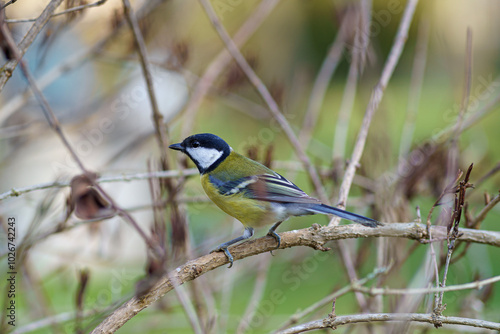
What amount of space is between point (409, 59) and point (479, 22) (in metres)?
1.28

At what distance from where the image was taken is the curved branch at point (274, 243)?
1399 millimetres

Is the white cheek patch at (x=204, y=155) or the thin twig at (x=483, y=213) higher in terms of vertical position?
the white cheek patch at (x=204, y=155)

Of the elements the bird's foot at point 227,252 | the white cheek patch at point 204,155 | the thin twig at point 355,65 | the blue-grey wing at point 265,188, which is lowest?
the bird's foot at point 227,252

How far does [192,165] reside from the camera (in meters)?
3.47

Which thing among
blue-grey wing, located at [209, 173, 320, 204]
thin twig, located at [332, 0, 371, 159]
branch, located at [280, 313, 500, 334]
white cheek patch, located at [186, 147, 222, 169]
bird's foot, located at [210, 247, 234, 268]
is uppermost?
thin twig, located at [332, 0, 371, 159]

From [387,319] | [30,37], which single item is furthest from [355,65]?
[30,37]

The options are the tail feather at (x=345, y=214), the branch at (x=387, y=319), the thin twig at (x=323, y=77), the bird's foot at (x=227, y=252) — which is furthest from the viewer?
the thin twig at (x=323, y=77)

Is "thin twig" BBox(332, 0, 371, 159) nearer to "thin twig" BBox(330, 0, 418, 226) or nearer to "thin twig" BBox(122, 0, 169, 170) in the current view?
"thin twig" BBox(330, 0, 418, 226)

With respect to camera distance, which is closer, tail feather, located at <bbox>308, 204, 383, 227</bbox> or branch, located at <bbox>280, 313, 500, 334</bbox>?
branch, located at <bbox>280, 313, 500, 334</bbox>

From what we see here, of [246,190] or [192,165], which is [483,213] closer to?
[246,190]

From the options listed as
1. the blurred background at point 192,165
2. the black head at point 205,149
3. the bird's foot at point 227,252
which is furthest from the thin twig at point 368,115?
the black head at point 205,149

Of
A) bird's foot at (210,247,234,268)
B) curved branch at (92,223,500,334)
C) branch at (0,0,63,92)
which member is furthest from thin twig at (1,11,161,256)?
bird's foot at (210,247,234,268)

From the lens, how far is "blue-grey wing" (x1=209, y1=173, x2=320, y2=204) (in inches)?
74.2

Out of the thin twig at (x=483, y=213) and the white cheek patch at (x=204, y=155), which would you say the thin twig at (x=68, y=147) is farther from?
the thin twig at (x=483, y=213)
